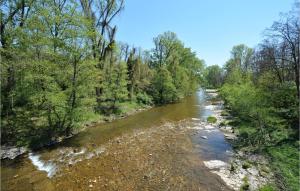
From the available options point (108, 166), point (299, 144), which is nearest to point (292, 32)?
point (299, 144)

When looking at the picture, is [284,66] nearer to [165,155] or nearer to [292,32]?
[292,32]

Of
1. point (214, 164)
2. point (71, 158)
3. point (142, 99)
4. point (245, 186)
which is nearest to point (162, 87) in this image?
point (142, 99)

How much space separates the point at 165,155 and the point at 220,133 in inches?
261

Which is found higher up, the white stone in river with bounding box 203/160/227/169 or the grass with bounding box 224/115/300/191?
the grass with bounding box 224/115/300/191

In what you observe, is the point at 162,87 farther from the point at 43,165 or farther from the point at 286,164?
the point at 286,164

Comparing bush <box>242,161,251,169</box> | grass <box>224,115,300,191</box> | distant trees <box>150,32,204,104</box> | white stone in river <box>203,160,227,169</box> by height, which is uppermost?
distant trees <box>150,32,204,104</box>

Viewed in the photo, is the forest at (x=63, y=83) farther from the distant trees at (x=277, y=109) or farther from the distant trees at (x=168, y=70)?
the distant trees at (x=168, y=70)

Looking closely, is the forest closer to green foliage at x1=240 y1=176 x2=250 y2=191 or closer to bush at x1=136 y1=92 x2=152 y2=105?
green foliage at x1=240 y1=176 x2=250 y2=191

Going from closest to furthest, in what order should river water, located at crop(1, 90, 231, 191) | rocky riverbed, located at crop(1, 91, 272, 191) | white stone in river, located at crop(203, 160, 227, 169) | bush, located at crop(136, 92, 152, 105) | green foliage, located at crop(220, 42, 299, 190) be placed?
rocky riverbed, located at crop(1, 91, 272, 191) → river water, located at crop(1, 90, 231, 191) → white stone in river, located at crop(203, 160, 227, 169) → green foliage, located at crop(220, 42, 299, 190) → bush, located at crop(136, 92, 152, 105)

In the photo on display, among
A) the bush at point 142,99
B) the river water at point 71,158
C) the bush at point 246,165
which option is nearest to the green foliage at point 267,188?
the river water at point 71,158

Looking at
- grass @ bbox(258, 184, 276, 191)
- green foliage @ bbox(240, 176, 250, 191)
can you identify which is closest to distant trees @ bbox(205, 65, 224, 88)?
green foliage @ bbox(240, 176, 250, 191)

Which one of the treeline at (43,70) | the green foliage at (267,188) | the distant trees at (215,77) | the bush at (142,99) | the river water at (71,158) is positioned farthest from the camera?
the distant trees at (215,77)

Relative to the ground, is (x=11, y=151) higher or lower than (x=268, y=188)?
higher

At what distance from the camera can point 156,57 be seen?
45.5m
